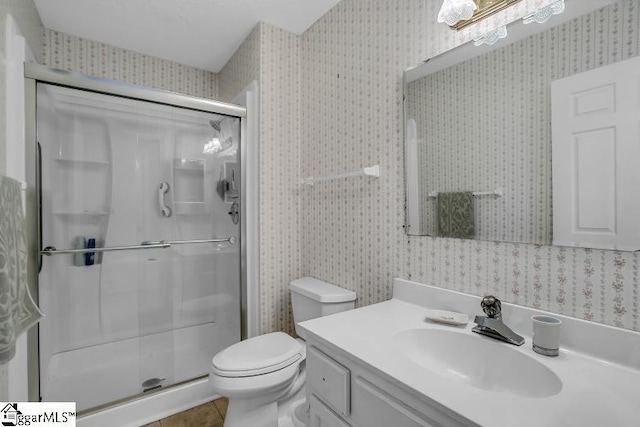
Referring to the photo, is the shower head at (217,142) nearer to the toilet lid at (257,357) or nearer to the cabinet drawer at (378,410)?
the toilet lid at (257,357)

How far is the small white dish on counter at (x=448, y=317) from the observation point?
103cm

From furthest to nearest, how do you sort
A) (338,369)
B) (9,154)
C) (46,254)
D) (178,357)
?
(178,357)
(46,254)
(9,154)
(338,369)

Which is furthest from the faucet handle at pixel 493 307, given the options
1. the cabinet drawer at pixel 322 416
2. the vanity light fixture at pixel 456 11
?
the vanity light fixture at pixel 456 11

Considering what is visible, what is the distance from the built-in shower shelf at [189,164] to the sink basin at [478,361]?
152cm

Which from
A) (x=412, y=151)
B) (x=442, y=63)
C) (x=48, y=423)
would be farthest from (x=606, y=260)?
(x=48, y=423)

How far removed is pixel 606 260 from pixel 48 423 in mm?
1825

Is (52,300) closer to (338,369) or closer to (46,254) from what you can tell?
(46,254)

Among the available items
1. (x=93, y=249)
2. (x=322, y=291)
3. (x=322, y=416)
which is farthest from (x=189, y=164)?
(x=322, y=416)

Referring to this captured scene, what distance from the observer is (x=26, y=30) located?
1.54m

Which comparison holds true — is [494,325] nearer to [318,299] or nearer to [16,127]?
[318,299]

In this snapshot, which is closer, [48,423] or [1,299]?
[1,299]

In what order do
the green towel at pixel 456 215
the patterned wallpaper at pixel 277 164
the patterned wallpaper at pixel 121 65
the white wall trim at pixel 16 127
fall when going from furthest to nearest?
the patterned wallpaper at pixel 121 65 < the patterned wallpaper at pixel 277 164 < the white wall trim at pixel 16 127 < the green towel at pixel 456 215

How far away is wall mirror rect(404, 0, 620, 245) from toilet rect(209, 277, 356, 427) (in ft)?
2.06

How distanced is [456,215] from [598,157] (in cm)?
43
